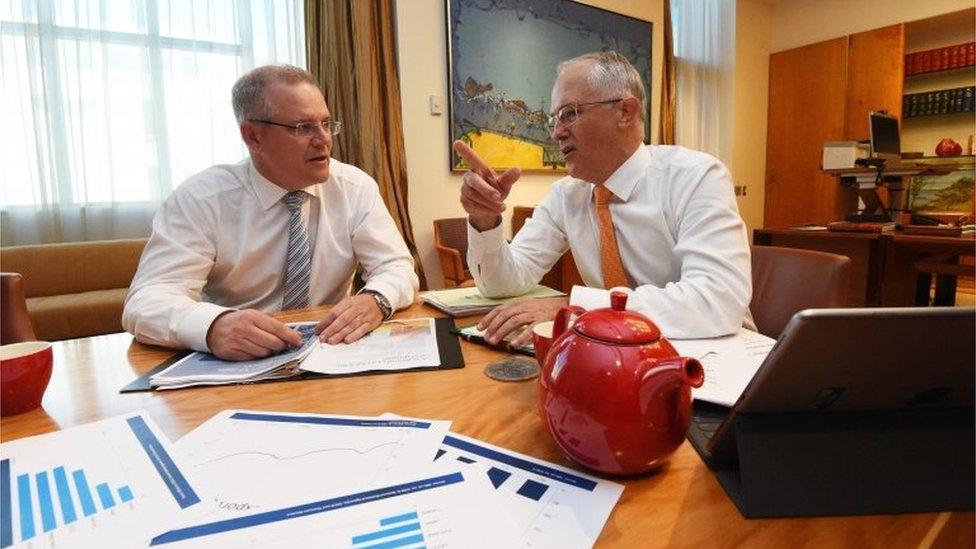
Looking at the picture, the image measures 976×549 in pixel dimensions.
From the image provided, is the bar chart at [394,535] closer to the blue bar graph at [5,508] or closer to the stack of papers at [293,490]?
the stack of papers at [293,490]

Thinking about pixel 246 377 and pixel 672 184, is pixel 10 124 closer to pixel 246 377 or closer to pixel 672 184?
pixel 246 377

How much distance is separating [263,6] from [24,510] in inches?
131

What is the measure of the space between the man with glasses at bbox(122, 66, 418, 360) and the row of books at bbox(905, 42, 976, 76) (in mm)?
5374

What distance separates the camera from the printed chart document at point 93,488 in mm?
457

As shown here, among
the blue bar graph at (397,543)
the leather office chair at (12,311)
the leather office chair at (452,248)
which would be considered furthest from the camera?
the leather office chair at (452,248)

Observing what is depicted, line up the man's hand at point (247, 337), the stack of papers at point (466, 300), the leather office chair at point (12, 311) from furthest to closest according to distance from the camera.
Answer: the stack of papers at point (466, 300) < the leather office chair at point (12, 311) < the man's hand at point (247, 337)

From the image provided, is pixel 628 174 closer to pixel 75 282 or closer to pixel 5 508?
pixel 5 508

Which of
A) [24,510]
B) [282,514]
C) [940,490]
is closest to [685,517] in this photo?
[940,490]

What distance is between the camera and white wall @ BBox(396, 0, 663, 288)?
11.6 feet

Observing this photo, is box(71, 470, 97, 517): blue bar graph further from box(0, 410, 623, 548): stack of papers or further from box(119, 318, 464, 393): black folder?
box(119, 318, 464, 393): black folder

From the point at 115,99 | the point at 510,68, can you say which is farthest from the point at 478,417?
the point at 510,68

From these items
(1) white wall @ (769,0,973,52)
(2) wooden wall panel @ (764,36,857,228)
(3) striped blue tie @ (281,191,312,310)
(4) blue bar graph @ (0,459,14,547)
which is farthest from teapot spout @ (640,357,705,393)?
(1) white wall @ (769,0,973,52)

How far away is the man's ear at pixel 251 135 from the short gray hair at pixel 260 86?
0.07 ft

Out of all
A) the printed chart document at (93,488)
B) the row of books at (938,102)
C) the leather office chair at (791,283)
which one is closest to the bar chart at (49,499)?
the printed chart document at (93,488)
